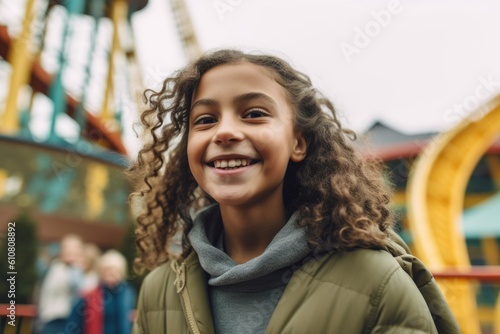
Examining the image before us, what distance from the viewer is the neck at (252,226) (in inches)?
49.0

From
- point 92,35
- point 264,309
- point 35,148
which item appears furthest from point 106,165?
point 264,309

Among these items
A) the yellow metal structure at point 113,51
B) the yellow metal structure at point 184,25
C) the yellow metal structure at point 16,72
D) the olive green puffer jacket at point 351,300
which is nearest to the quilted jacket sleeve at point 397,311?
the olive green puffer jacket at point 351,300

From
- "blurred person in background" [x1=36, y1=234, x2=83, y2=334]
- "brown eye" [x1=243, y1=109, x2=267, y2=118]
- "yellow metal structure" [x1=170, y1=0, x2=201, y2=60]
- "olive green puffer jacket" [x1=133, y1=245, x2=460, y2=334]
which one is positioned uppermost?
"yellow metal structure" [x1=170, y1=0, x2=201, y2=60]

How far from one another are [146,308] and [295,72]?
30.5 inches

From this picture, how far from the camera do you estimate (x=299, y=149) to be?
4.33ft

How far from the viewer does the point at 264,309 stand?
1.15 meters

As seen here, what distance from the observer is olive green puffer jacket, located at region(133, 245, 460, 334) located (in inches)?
39.7

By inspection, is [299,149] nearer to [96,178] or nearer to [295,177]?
[295,177]

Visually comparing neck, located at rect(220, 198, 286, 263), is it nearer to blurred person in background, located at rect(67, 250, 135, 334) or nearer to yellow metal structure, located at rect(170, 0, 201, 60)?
blurred person in background, located at rect(67, 250, 135, 334)

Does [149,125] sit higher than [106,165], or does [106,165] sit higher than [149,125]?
[149,125]

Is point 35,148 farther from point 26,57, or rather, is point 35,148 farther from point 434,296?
point 434,296

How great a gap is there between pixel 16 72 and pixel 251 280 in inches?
397

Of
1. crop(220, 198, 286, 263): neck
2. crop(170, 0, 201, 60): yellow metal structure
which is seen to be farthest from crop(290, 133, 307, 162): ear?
crop(170, 0, 201, 60): yellow metal structure

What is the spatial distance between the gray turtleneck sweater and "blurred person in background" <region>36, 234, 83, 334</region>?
9.14ft
